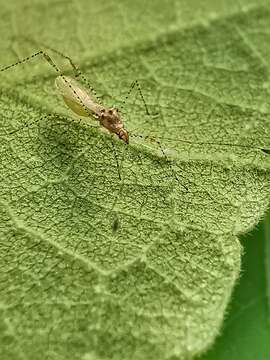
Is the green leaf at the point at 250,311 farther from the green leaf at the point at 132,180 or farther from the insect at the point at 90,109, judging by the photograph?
the insect at the point at 90,109

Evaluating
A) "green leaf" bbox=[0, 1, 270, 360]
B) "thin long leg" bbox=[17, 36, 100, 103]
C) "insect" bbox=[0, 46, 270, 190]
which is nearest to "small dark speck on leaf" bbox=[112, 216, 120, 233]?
"green leaf" bbox=[0, 1, 270, 360]

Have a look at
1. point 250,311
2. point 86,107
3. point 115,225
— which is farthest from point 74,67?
point 250,311

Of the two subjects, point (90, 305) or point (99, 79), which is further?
point (99, 79)

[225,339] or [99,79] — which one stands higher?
[99,79]

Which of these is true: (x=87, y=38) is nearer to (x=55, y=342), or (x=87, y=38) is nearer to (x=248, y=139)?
(x=248, y=139)

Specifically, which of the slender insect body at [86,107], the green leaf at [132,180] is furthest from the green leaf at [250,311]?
the slender insect body at [86,107]

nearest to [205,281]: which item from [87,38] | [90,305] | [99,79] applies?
[90,305]
